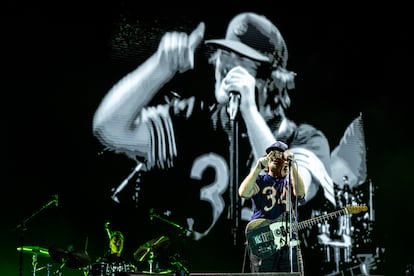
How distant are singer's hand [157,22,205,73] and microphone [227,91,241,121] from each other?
606 mm

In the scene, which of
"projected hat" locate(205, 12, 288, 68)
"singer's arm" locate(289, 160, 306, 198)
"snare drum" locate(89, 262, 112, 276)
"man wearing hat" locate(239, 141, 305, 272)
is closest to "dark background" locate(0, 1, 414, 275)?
"projected hat" locate(205, 12, 288, 68)

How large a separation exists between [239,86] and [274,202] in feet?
8.29

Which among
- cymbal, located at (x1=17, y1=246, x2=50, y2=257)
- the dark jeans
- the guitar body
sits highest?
the guitar body

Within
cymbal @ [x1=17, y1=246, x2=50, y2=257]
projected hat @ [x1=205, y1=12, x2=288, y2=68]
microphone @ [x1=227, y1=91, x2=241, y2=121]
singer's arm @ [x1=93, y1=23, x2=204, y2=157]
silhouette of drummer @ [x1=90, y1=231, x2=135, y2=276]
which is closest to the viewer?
cymbal @ [x1=17, y1=246, x2=50, y2=257]

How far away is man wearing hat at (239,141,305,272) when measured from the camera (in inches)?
184

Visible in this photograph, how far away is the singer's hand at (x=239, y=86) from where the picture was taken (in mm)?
6953

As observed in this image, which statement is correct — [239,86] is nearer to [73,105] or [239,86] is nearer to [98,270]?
[73,105]

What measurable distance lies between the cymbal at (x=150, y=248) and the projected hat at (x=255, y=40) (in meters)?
2.42

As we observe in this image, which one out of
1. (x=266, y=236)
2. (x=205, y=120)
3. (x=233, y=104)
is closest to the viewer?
(x=266, y=236)

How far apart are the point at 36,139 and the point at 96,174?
0.73 m

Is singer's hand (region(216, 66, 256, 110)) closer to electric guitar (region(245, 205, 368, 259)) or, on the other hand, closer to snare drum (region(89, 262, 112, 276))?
electric guitar (region(245, 205, 368, 259))

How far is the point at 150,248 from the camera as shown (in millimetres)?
6133

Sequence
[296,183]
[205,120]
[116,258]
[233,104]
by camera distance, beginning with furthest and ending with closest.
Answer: [233,104]
[205,120]
[116,258]
[296,183]

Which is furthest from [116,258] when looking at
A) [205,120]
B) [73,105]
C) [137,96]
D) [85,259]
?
[205,120]
